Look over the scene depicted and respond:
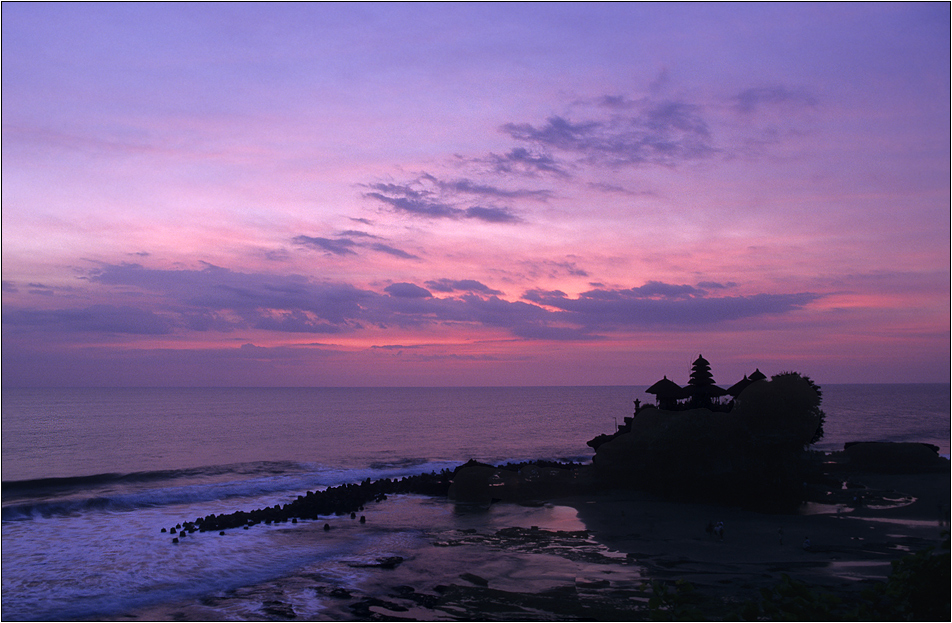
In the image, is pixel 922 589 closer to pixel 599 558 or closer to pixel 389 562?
pixel 599 558

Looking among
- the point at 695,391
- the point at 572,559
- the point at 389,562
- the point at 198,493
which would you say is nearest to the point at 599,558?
the point at 572,559

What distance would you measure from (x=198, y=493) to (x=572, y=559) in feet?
115

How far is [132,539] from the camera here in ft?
109

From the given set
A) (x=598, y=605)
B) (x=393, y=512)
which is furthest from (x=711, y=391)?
(x=598, y=605)

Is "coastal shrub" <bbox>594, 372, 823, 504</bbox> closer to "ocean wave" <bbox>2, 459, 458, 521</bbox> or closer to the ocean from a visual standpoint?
the ocean

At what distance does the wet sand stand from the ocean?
0.65 metres

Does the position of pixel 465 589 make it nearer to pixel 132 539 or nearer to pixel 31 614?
pixel 31 614

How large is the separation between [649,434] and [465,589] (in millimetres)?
24135

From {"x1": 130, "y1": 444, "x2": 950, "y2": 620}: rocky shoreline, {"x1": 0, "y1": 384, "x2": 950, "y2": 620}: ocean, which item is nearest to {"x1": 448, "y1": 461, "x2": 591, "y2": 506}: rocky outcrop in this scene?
{"x1": 130, "y1": 444, "x2": 950, "y2": 620}: rocky shoreline

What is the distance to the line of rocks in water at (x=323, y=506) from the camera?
117ft

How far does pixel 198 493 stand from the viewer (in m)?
48.4

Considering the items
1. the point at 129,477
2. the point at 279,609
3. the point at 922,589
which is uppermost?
the point at 922,589

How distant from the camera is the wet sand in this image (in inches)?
864

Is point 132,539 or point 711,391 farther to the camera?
point 711,391
